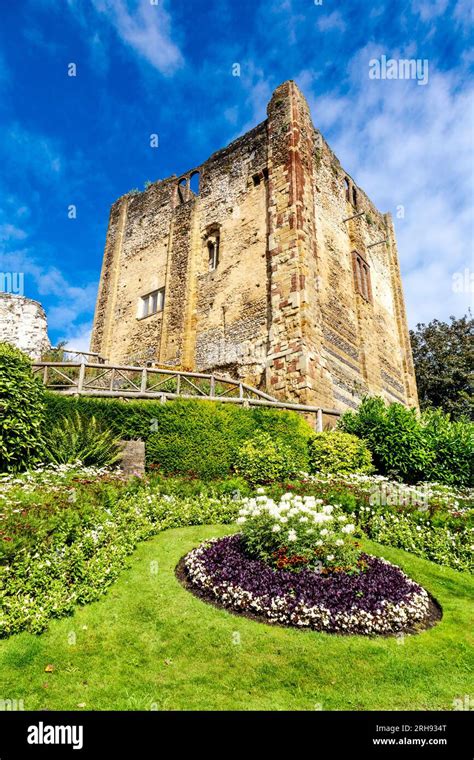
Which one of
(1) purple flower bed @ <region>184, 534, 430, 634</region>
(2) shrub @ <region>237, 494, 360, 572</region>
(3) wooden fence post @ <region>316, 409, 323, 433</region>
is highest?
(3) wooden fence post @ <region>316, 409, 323, 433</region>

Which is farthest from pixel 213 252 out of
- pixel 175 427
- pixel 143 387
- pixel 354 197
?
pixel 175 427

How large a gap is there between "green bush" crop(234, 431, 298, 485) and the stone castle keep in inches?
133

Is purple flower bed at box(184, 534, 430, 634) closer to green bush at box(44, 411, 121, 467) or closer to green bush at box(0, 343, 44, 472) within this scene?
green bush at box(44, 411, 121, 467)

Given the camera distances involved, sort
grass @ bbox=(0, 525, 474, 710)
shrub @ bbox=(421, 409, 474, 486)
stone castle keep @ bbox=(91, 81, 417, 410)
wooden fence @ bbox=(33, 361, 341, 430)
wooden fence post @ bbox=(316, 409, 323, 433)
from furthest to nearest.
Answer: stone castle keep @ bbox=(91, 81, 417, 410) → wooden fence post @ bbox=(316, 409, 323, 433) → shrub @ bbox=(421, 409, 474, 486) → wooden fence @ bbox=(33, 361, 341, 430) → grass @ bbox=(0, 525, 474, 710)

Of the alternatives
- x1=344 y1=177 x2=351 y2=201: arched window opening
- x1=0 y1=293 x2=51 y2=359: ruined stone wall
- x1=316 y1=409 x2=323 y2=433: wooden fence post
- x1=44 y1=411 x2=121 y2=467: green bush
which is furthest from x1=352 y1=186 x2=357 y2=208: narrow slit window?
x1=44 y1=411 x2=121 y2=467: green bush

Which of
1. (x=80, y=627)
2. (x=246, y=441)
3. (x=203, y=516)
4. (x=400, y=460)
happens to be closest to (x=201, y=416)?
(x=246, y=441)

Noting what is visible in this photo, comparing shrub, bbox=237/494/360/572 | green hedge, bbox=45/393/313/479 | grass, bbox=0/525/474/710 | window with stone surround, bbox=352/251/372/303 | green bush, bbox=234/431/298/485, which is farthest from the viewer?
window with stone surround, bbox=352/251/372/303

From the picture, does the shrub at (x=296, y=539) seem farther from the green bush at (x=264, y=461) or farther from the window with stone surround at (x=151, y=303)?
the window with stone surround at (x=151, y=303)

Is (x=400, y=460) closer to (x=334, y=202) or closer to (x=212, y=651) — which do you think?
(x=212, y=651)

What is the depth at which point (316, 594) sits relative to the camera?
5.53 metres

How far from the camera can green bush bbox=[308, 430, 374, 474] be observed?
39.7 ft

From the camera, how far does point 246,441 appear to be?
37.9 ft

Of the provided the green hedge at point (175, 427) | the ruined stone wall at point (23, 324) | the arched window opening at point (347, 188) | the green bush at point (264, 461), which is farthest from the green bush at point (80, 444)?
the arched window opening at point (347, 188)

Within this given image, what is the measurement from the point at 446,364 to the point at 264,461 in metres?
24.4
